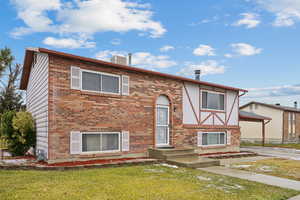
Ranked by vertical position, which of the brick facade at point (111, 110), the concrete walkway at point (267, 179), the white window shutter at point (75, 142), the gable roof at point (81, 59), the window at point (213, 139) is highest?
the gable roof at point (81, 59)

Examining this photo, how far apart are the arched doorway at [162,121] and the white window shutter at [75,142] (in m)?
4.27

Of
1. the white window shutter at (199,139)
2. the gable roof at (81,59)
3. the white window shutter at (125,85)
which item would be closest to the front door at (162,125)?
the gable roof at (81,59)

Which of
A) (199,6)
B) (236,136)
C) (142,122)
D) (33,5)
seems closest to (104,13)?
(33,5)

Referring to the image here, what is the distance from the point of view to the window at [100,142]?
33.1 feet

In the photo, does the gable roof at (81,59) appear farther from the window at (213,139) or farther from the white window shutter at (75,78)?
the window at (213,139)

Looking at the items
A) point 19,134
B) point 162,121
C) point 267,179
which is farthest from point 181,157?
point 19,134

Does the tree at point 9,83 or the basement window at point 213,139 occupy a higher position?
the tree at point 9,83

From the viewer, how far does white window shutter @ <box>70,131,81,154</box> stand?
961cm

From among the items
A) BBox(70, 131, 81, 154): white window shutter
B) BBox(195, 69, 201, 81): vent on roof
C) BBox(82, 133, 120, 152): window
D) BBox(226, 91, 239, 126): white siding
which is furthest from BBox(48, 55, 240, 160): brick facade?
BBox(226, 91, 239, 126): white siding

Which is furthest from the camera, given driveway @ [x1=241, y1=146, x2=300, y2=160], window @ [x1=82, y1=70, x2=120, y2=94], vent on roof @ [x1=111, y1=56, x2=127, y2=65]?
driveway @ [x1=241, y1=146, x2=300, y2=160]

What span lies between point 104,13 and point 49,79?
599 cm

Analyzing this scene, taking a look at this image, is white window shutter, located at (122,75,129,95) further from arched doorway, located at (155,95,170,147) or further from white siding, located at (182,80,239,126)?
white siding, located at (182,80,239,126)

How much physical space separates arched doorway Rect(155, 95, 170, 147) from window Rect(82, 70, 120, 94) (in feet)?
9.02

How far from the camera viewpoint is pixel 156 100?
12719 mm
